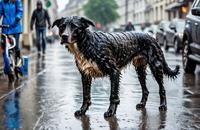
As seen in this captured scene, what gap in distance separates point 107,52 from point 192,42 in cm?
676

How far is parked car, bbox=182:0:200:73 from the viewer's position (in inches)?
489

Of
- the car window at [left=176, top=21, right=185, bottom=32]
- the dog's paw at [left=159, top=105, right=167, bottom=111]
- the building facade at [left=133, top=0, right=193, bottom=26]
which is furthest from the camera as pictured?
the building facade at [left=133, top=0, right=193, bottom=26]

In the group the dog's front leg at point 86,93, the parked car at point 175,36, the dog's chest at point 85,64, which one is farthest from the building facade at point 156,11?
the dog's chest at point 85,64

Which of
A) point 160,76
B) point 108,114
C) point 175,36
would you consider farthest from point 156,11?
point 108,114

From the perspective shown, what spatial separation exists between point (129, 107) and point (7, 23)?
4.64 metres

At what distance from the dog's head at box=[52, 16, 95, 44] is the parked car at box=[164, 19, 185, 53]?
54.0ft

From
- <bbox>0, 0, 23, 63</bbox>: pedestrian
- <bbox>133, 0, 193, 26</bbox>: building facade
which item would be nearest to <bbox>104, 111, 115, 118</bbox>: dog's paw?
<bbox>0, 0, 23, 63</bbox>: pedestrian

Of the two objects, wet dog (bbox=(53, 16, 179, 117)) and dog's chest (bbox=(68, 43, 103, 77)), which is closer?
wet dog (bbox=(53, 16, 179, 117))

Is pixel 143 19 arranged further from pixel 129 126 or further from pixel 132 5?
pixel 129 126

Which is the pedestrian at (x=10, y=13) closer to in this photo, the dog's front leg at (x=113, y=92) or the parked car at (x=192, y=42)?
the parked car at (x=192, y=42)

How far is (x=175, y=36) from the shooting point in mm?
24984

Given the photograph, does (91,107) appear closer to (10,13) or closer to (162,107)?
(162,107)

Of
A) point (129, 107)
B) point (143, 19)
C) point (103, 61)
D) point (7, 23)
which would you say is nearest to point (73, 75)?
point (7, 23)

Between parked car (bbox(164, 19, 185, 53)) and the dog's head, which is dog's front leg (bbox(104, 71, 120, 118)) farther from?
parked car (bbox(164, 19, 185, 53))
